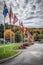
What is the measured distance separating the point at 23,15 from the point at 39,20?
15.5 feet

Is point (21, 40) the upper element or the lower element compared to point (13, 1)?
lower

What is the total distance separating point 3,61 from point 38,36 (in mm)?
47999

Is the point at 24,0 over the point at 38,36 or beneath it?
over

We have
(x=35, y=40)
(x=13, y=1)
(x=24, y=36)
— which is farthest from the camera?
(x=35, y=40)

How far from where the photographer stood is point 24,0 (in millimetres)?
29453

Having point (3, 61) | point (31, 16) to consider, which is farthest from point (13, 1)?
point (3, 61)

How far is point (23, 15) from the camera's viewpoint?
3650 centimetres

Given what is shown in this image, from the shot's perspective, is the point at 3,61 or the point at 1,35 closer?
the point at 3,61

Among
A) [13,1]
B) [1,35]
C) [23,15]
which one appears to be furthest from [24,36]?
[13,1]

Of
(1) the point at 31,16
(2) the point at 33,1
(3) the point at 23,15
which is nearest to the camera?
(2) the point at 33,1

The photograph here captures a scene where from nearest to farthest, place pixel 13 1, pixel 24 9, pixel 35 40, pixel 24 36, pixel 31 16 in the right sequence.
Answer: pixel 13 1 → pixel 24 9 → pixel 31 16 → pixel 24 36 → pixel 35 40

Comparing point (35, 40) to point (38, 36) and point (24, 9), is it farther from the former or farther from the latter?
point (24, 9)

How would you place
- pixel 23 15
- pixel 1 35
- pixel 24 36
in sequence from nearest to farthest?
pixel 23 15 < pixel 1 35 < pixel 24 36

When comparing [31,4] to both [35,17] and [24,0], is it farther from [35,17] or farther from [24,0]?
[35,17]
